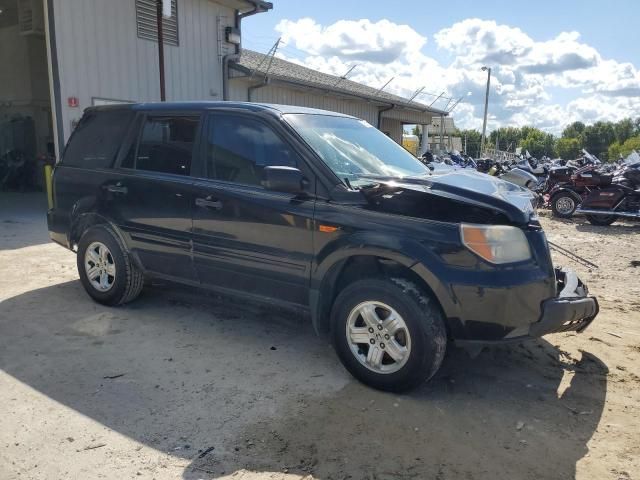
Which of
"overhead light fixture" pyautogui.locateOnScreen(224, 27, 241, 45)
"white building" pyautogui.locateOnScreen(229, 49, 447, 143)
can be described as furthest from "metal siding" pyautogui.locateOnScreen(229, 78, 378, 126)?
"overhead light fixture" pyautogui.locateOnScreen(224, 27, 241, 45)

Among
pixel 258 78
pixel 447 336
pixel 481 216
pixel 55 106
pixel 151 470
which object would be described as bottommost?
pixel 151 470

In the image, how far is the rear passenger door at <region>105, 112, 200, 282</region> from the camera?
4.30m

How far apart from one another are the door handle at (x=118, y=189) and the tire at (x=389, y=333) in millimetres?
2306

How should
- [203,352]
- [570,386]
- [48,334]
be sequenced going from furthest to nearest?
[48,334] → [203,352] → [570,386]

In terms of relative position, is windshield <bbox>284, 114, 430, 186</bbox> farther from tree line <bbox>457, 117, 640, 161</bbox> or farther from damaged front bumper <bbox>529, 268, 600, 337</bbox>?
tree line <bbox>457, 117, 640, 161</bbox>

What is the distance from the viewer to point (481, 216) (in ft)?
10.3

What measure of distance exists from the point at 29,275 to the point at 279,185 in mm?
4188

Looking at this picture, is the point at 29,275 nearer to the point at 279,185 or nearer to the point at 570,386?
the point at 279,185

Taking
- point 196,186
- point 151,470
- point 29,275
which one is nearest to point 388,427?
point 151,470

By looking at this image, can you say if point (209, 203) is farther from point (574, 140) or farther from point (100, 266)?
point (574, 140)

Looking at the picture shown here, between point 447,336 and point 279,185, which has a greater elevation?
point 279,185

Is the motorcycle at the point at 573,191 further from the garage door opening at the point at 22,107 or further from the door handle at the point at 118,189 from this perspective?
the garage door opening at the point at 22,107

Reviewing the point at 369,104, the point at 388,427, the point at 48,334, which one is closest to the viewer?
the point at 388,427

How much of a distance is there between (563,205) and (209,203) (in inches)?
401
